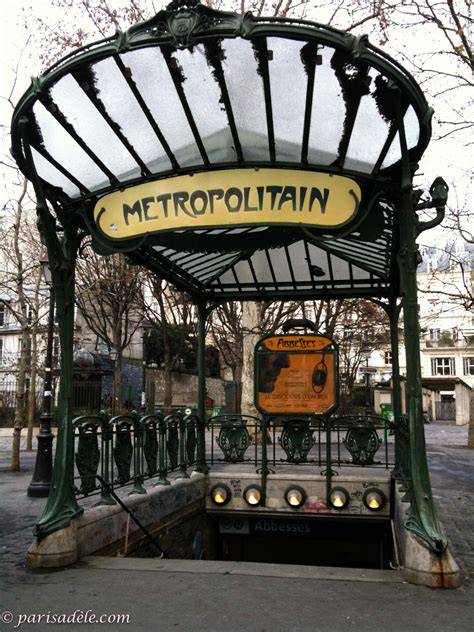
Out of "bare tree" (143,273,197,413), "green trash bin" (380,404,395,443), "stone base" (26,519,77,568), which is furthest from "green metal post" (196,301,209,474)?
"bare tree" (143,273,197,413)

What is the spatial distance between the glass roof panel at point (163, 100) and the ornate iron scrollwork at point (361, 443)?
5118 mm

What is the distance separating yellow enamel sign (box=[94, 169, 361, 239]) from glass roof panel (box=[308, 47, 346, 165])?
22cm

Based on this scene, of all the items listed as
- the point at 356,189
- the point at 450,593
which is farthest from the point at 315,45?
the point at 450,593

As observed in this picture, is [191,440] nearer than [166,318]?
Yes

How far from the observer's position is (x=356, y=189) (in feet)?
18.9

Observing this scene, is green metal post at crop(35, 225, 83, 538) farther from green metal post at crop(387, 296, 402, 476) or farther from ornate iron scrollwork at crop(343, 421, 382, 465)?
green metal post at crop(387, 296, 402, 476)

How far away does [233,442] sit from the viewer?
32.7ft

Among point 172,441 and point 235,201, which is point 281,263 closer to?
point 172,441

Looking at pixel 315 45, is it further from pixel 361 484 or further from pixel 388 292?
pixel 361 484

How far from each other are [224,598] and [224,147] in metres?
4.05

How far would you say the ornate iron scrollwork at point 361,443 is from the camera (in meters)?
9.09

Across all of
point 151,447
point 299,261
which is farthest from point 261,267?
point 151,447

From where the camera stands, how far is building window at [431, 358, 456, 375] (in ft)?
214

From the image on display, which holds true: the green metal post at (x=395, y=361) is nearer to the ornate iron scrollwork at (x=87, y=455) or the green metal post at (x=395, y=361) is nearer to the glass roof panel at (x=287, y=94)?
the glass roof panel at (x=287, y=94)
